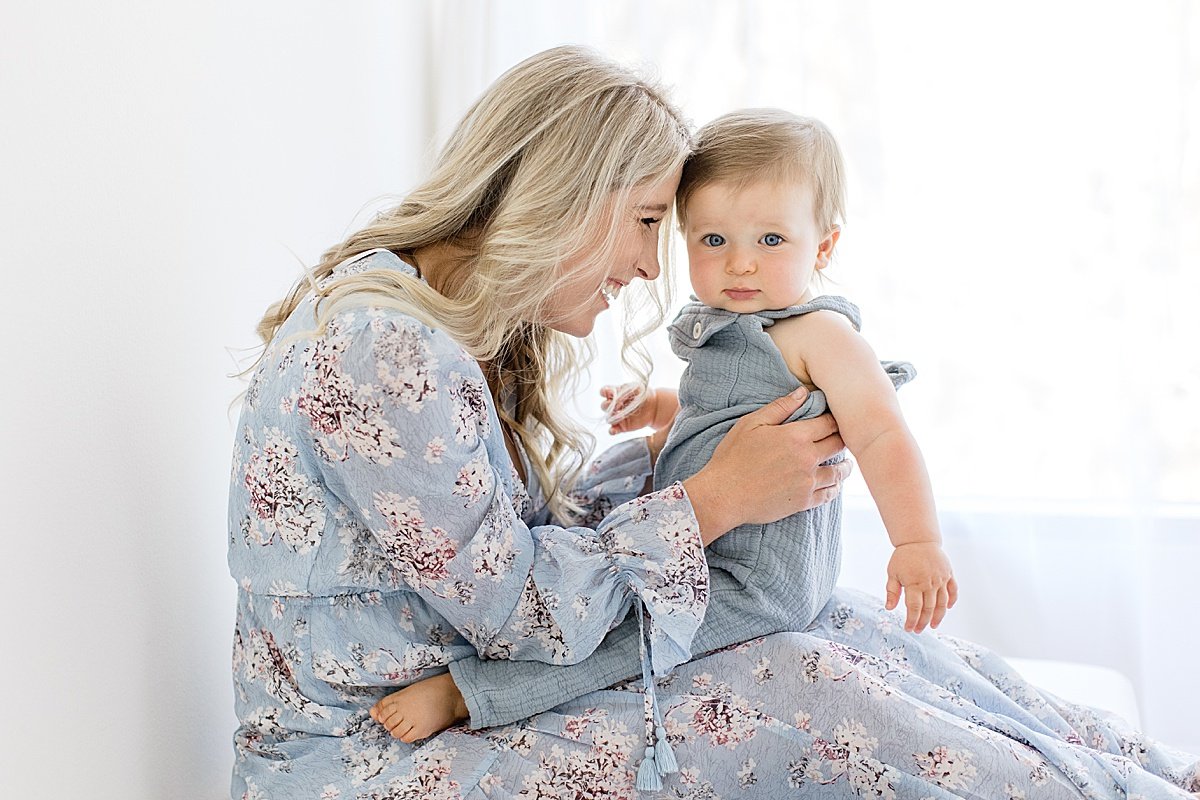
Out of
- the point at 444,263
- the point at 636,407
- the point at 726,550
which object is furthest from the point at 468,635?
the point at 636,407

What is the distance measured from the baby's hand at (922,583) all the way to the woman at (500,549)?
0.09 m

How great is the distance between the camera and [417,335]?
112 centimetres

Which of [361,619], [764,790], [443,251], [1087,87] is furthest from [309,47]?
[1087,87]

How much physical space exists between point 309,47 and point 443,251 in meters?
0.62

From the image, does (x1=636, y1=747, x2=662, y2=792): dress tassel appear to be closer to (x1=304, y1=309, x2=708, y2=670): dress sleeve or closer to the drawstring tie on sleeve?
the drawstring tie on sleeve

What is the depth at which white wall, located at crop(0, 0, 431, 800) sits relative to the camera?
3.53 feet

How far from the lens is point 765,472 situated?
128 cm

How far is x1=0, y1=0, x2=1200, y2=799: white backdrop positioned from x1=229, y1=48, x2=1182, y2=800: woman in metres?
0.15

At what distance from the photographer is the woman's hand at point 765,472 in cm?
127

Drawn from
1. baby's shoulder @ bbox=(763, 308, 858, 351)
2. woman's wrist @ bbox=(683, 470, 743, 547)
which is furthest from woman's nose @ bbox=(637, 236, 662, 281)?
woman's wrist @ bbox=(683, 470, 743, 547)

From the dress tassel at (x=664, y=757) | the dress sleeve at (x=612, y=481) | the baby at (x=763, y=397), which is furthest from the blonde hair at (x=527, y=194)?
the dress tassel at (x=664, y=757)

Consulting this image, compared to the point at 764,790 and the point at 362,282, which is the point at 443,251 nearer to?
the point at 362,282

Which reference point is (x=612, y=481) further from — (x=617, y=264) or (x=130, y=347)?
(x=130, y=347)

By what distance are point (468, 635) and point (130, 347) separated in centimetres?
51
